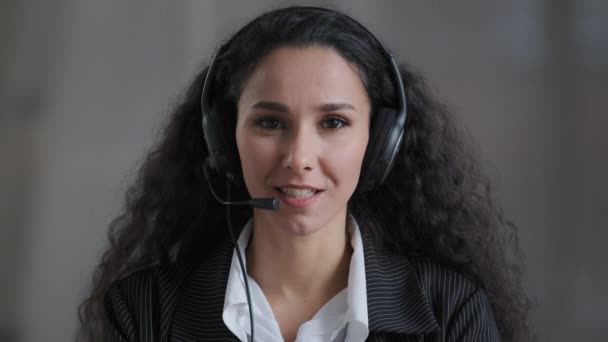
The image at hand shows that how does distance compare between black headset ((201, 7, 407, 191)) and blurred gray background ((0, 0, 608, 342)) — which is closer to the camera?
black headset ((201, 7, 407, 191))

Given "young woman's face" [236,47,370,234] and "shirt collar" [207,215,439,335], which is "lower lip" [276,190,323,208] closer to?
"young woman's face" [236,47,370,234]

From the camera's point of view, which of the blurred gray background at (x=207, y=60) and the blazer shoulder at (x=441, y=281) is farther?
the blurred gray background at (x=207, y=60)

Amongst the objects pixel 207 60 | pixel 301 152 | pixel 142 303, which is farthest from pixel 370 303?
pixel 207 60

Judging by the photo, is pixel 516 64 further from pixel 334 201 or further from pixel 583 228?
pixel 334 201

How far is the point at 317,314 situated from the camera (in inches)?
49.1

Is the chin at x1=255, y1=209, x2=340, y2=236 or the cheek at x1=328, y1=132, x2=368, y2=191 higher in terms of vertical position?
the cheek at x1=328, y1=132, x2=368, y2=191

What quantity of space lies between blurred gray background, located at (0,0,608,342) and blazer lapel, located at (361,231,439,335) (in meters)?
0.46

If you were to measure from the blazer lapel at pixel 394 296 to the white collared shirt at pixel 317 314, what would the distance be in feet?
0.06

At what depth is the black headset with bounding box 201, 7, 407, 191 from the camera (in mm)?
1219

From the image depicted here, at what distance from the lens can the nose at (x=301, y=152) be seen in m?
1.14

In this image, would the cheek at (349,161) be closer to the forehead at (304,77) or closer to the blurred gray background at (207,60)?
the forehead at (304,77)

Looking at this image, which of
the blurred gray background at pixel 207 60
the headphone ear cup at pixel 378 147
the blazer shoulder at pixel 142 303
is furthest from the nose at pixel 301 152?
the blurred gray background at pixel 207 60

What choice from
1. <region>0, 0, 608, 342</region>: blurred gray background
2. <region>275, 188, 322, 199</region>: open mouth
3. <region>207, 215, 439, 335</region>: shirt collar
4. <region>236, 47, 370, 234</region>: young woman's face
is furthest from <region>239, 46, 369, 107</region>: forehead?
<region>0, 0, 608, 342</region>: blurred gray background

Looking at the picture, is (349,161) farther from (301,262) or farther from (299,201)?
(301,262)
